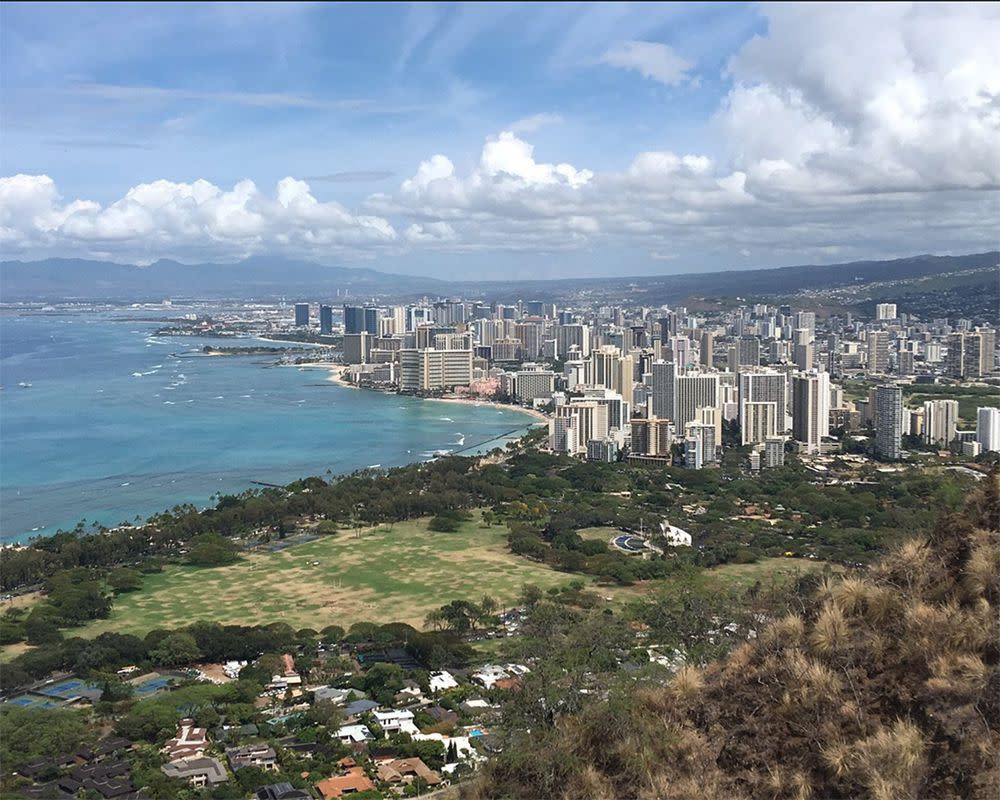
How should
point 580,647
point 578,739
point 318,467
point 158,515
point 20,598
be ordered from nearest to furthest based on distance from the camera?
point 578,739, point 580,647, point 20,598, point 158,515, point 318,467

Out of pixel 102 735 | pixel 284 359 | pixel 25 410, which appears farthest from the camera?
pixel 284 359

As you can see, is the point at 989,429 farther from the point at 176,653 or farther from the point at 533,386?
the point at 176,653

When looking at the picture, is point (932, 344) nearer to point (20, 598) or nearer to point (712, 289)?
point (20, 598)

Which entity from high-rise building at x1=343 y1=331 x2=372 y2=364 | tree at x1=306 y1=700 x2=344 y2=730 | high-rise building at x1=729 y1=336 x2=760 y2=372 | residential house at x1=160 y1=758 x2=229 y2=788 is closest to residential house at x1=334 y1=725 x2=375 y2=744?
tree at x1=306 y1=700 x2=344 y2=730

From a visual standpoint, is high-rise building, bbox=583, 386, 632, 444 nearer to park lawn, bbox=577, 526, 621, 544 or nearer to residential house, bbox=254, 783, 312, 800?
park lawn, bbox=577, 526, 621, 544

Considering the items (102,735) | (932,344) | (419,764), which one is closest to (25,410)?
(102,735)

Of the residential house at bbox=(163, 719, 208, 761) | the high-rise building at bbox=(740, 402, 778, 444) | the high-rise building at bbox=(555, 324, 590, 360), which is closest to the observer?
the residential house at bbox=(163, 719, 208, 761)
